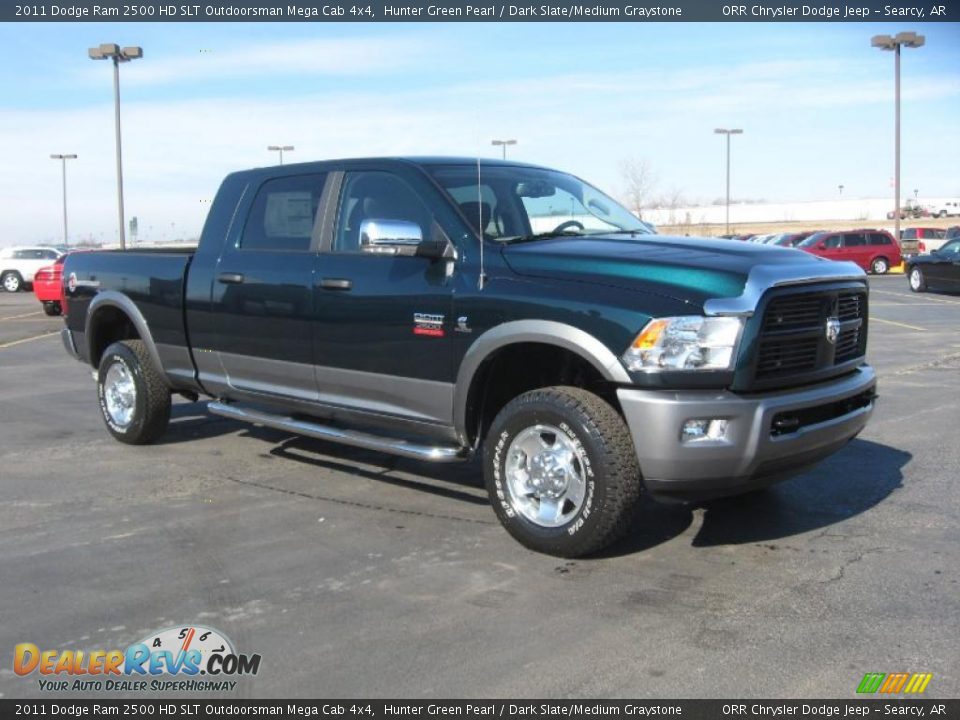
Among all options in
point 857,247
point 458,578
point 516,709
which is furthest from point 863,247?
point 516,709

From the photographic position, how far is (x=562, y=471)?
4609 millimetres

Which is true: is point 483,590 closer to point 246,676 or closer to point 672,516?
point 246,676

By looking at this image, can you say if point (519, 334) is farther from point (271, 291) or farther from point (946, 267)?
point (946, 267)

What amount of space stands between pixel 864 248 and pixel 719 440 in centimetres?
3416

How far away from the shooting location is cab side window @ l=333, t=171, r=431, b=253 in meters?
5.43

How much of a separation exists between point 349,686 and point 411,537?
1731 mm

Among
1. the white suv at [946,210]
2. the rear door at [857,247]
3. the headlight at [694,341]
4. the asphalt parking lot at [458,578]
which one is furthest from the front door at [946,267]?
the white suv at [946,210]

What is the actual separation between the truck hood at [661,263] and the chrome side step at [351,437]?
3.50 ft

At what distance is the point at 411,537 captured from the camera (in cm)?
506

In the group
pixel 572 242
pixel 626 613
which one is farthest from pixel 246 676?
pixel 572 242

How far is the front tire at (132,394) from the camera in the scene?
23.5 ft

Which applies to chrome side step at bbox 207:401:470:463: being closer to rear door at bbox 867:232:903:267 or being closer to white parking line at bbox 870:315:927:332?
white parking line at bbox 870:315:927:332

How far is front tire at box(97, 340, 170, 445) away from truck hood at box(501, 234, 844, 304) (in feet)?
11.5

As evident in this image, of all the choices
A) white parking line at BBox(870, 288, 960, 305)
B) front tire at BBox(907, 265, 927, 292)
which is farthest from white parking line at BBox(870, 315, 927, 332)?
front tire at BBox(907, 265, 927, 292)
